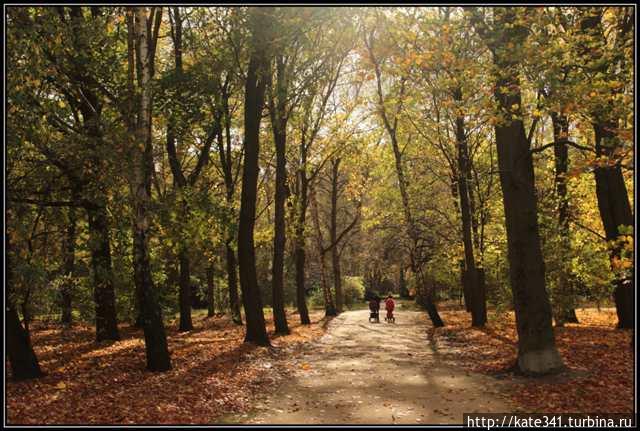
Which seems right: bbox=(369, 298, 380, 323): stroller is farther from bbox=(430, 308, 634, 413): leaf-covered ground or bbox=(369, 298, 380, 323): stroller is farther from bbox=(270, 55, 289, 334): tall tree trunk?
bbox=(430, 308, 634, 413): leaf-covered ground

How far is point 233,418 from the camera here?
8.89m

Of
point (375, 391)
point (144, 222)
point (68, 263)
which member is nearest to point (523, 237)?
point (375, 391)

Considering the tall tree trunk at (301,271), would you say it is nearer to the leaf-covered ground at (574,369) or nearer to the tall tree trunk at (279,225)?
the tall tree trunk at (279,225)

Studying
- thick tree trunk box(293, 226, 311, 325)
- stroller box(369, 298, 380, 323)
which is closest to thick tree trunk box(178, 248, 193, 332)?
thick tree trunk box(293, 226, 311, 325)

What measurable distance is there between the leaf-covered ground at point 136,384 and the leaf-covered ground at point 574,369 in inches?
208

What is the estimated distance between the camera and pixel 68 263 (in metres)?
18.6

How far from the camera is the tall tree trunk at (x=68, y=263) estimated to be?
13.4m

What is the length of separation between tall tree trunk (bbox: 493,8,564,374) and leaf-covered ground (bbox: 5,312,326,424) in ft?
19.2

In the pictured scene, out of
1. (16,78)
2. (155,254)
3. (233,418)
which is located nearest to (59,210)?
(16,78)

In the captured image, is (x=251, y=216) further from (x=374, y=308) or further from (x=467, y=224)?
(x=374, y=308)

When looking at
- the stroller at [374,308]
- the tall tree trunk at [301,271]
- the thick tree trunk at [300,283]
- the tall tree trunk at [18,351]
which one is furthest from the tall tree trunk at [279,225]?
the tall tree trunk at [18,351]

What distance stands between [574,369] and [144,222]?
1010 cm

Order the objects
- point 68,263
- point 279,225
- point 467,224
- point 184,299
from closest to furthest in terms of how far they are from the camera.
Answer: point 68,263, point 467,224, point 279,225, point 184,299

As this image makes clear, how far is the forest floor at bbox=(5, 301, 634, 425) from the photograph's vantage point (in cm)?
873
